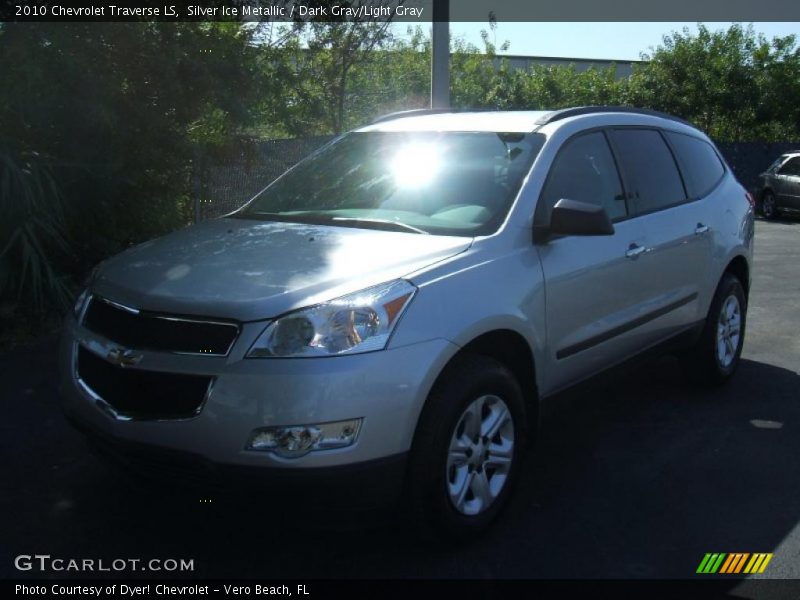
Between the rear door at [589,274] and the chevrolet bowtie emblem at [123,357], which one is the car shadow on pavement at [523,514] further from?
the chevrolet bowtie emblem at [123,357]

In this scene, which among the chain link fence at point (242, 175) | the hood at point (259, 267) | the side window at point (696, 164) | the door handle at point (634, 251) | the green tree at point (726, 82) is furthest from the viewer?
the green tree at point (726, 82)

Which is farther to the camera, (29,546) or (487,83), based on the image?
(487,83)

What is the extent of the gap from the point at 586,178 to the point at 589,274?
2.09 feet

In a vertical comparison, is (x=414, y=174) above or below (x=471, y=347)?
above

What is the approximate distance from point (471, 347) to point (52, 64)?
5128 millimetres

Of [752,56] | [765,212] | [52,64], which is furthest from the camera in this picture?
[752,56]

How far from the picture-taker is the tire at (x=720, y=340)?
6.08 metres

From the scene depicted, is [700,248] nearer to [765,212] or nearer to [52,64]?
[52,64]

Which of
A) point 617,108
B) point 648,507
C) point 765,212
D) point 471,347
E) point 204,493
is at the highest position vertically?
point 617,108

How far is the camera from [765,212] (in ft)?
72.8

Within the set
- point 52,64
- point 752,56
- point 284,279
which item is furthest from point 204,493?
point 752,56

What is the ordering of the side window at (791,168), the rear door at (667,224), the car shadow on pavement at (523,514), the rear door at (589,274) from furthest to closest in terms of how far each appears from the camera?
the side window at (791,168), the rear door at (667,224), the rear door at (589,274), the car shadow on pavement at (523,514)

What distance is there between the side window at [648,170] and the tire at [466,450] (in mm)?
1841

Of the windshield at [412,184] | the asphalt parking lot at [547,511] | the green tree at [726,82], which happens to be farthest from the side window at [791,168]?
the windshield at [412,184]
